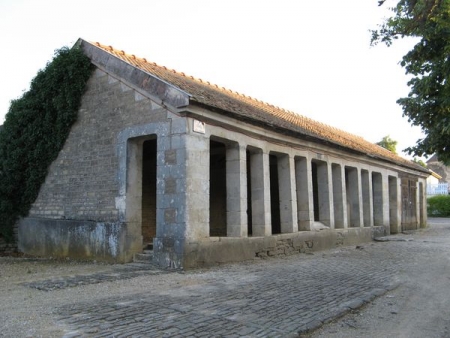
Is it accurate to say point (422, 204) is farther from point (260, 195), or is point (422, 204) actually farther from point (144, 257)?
point (144, 257)

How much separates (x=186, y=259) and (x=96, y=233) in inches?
104

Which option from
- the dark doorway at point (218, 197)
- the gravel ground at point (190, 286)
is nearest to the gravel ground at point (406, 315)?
the gravel ground at point (190, 286)

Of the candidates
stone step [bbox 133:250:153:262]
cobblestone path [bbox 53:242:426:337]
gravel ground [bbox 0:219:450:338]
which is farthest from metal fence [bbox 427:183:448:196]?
stone step [bbox 133:250:153:262]

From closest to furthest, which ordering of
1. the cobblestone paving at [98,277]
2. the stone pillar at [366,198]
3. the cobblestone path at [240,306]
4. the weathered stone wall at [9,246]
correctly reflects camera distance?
the cobblestone path at [240,306]
the cobblestone paving at [98,277]
the weathered stone wall at [9,246]
the stone pillar at [366,198]

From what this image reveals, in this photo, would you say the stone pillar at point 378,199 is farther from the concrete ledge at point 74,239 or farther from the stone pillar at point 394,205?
the concrete ledge at point 74,239

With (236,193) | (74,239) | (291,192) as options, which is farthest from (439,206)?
(74,239)

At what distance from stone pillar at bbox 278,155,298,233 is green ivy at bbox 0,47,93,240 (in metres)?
5.76

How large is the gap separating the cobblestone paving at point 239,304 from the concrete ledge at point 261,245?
0.42 metres

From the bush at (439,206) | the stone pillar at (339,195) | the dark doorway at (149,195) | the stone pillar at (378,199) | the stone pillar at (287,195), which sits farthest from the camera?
the bush at (439,206)

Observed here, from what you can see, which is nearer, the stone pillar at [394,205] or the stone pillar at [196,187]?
the stone pillar at [196,187]

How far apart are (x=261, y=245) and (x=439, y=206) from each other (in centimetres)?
2720

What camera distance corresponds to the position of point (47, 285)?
618cm

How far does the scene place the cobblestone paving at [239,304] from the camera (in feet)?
12.7

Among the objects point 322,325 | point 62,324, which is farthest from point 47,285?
point 322,325
